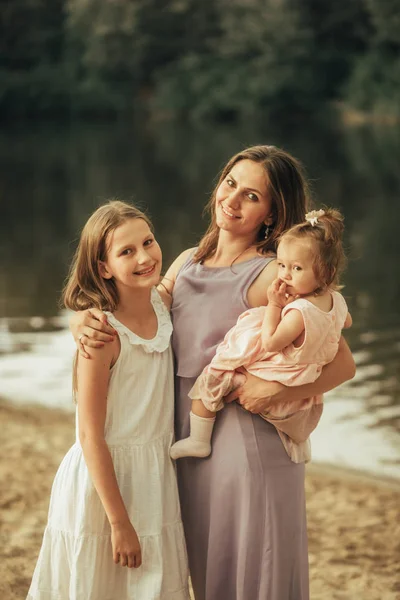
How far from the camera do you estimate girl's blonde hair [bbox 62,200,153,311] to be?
2.61 metres

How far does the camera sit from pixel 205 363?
8.82ft

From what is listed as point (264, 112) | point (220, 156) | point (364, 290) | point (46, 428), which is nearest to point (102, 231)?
point (46, 428)

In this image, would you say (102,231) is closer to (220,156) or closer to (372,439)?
(372,439)

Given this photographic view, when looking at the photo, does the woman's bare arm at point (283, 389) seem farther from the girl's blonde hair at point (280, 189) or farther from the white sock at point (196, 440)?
the girl's blonde hair at point (280, 189)

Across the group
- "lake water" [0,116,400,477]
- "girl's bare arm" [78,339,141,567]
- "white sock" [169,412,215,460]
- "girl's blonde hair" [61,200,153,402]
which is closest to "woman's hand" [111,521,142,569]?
"girl's bare arm" [78,339,141,567]

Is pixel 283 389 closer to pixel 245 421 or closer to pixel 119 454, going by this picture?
pixel 245 421

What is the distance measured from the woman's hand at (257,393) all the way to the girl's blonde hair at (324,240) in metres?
0.28

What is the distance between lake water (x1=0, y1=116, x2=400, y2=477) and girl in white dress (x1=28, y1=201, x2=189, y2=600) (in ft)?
9.88

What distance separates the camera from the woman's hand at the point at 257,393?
2.59 meters

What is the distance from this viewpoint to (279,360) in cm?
257

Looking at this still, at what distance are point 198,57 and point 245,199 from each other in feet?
137

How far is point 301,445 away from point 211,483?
275 mm

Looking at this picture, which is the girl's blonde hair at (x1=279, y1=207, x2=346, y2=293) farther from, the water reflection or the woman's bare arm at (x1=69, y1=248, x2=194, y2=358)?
the water reflection

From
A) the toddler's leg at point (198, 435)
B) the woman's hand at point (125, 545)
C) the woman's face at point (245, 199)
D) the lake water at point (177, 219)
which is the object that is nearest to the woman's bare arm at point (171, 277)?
the woman's face at point (245, 199)
